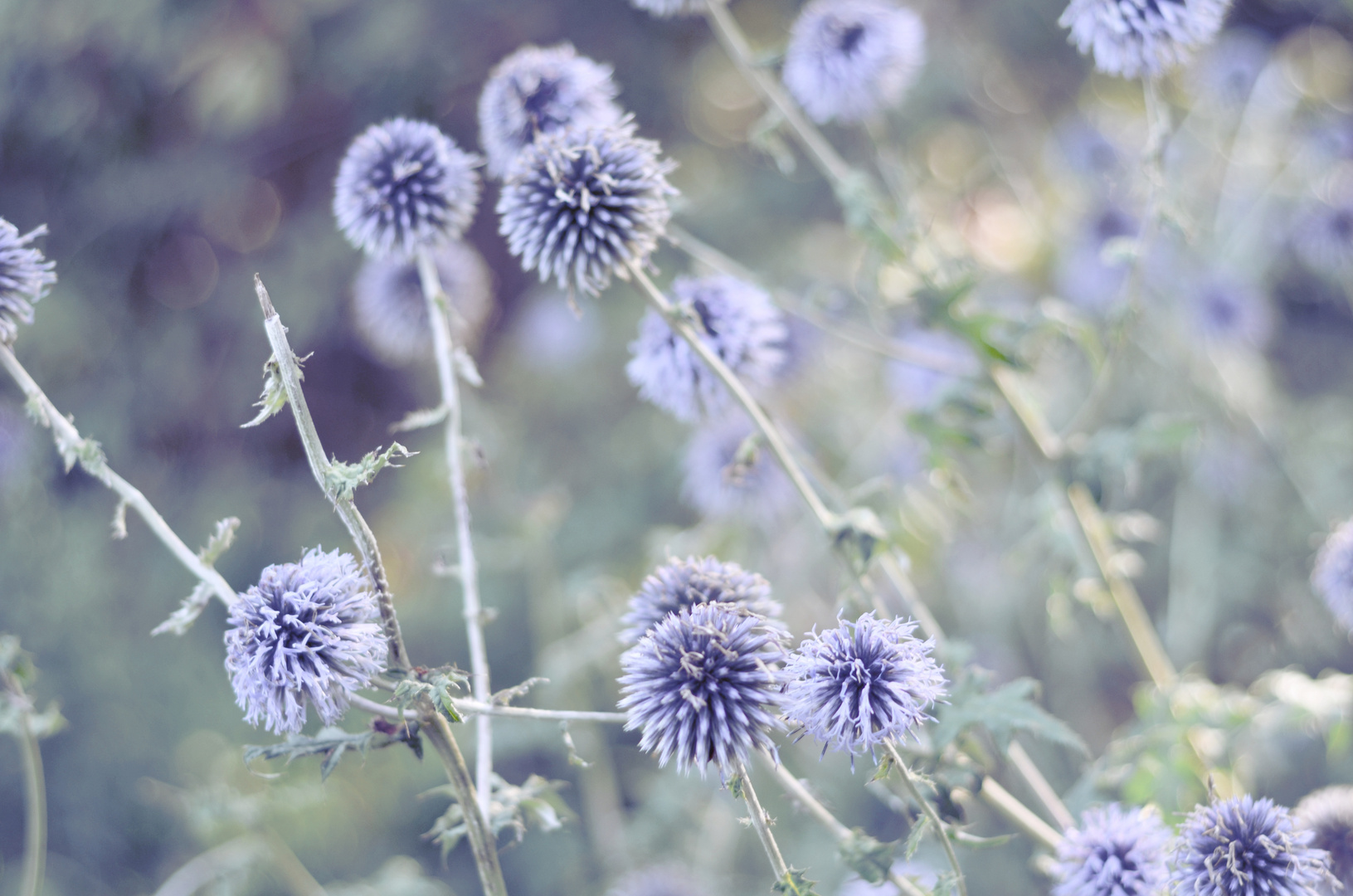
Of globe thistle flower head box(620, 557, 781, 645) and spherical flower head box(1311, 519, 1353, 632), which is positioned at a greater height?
spherical flower head box(1311, 519, 1353, 632)

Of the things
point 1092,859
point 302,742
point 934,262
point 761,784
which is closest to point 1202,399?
point 934,262

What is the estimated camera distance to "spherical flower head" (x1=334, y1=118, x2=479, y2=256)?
62.7 inches

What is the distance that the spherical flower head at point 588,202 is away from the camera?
139cm

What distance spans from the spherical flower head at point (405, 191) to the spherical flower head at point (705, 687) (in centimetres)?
88

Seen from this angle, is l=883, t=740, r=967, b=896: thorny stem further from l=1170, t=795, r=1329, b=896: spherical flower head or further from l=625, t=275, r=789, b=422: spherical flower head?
l=625, t=275, r=789, b=422: spherical flower head

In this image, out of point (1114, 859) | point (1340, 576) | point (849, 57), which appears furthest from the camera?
point (849, 57)

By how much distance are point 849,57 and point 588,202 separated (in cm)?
96

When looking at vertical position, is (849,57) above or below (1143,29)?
above

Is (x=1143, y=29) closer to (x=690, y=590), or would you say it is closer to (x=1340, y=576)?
(x=1340, y=576)

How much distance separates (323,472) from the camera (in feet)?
3.48

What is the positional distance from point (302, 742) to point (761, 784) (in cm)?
174

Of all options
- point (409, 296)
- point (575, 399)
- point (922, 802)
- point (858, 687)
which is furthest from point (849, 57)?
point (575, 399)

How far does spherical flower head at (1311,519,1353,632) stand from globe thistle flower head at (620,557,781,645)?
1.21m

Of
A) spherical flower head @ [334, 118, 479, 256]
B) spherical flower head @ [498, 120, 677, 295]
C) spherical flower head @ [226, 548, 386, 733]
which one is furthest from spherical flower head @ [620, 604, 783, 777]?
spherical flower head @ [334, 118, 479, 256]
